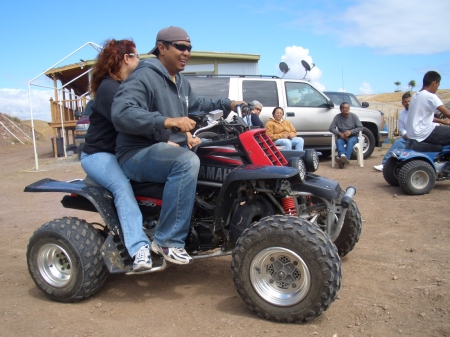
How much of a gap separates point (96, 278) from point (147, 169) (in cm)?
104

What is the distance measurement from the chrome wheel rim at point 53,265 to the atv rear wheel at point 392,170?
19.4ft

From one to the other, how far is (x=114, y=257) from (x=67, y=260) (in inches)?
21.1

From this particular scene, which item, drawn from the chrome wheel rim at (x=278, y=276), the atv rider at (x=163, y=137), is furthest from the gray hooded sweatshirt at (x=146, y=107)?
the chrome wheel rim at (x=278, y=276)

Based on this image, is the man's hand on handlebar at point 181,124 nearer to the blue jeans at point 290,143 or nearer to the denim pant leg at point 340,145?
the blue jeans at point 290,143

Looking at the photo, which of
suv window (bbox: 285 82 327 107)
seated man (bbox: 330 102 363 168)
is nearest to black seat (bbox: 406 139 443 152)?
seated man (bbox: 330 102 363 168)

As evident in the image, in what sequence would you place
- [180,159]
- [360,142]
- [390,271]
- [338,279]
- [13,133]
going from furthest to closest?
[13,133] < [360,142] < [390,271] < [180,159] < [338,279]

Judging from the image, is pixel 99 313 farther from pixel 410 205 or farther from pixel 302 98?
pixel 302 98

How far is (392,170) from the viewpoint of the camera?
7.96 meters

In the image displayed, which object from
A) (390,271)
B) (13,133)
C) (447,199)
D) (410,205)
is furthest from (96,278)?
(13,133)

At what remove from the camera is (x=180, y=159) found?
3.52 m

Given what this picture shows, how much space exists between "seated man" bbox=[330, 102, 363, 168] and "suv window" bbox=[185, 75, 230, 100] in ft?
9.33

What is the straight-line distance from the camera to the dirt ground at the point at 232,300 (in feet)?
10.5

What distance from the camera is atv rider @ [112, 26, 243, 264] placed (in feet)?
11.2

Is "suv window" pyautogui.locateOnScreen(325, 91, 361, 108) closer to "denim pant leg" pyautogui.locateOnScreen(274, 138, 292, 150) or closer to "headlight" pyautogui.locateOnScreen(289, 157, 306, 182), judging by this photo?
"denim pant leg" pyautogui.locateOnScreen(274, 138, 292, 150)
